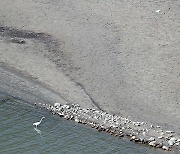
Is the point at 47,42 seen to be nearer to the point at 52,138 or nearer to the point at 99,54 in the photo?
the point at 99,54

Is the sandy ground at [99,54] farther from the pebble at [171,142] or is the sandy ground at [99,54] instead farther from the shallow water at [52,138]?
the shallow water at [52,138]

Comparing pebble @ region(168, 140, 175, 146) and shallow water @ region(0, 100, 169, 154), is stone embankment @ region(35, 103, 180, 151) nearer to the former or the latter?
pebble @ region(168, 140, 175, 146)

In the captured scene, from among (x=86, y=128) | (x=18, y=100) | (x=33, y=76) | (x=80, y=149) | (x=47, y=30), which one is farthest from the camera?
(x=47, y=30)

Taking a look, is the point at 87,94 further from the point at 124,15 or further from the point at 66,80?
the point at 124,15

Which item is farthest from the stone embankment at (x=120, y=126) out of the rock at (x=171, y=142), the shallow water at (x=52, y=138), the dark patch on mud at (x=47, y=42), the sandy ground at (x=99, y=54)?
the dark patch on mud at (x=47, y=42)

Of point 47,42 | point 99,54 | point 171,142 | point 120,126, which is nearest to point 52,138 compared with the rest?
point 120,126

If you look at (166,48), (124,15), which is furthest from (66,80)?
(124,15)

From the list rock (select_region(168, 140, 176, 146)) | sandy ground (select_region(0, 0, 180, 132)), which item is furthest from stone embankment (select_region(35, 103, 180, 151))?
sandy ground (select_region(0, 0, 180, 132))
